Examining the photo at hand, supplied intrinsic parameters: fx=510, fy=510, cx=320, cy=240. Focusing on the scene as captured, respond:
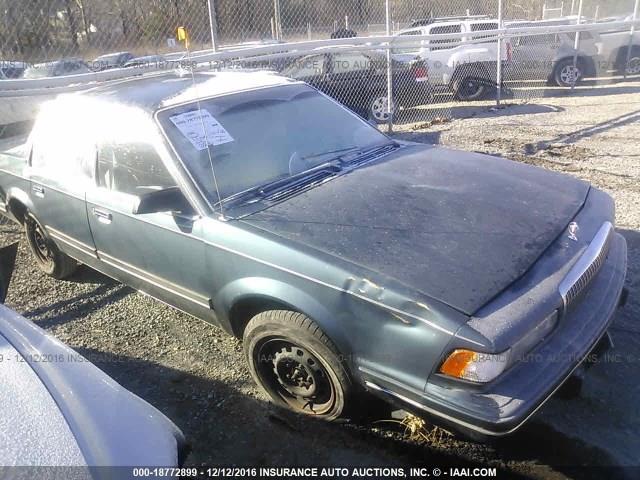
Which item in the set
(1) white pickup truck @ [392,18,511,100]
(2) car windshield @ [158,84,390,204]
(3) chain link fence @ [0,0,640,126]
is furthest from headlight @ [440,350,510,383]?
(1) white pickup truck @ [392,18,511,100]

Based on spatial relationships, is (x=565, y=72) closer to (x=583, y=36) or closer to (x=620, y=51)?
(x=583, y=36)

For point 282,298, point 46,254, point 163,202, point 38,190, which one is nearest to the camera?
point 282,298

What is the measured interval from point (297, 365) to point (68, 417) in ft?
4.00

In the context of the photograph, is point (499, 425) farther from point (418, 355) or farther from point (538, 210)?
point (538, 210)

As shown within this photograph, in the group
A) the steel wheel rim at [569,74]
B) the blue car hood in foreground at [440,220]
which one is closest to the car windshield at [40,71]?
the blue car hood in foreground at [440,220]

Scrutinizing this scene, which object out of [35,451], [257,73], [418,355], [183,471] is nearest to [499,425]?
[418,355]

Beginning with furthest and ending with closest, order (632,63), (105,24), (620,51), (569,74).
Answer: (632,63), (620,51), (569,74), (105,24)

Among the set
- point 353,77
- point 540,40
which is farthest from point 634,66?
point 353,77

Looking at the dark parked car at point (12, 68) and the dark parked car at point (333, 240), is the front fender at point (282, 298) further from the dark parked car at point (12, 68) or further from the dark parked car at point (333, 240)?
the dark parked car at point (12, 68)

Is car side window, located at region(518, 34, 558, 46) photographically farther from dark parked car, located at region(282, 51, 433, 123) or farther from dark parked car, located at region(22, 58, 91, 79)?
dark parked car, located at region(22, 58, 91, 79)

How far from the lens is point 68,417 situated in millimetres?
1647

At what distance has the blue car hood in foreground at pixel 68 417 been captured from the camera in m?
1.53

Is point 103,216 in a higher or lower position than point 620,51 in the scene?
lower

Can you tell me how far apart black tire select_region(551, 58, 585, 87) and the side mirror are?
1239 cm
